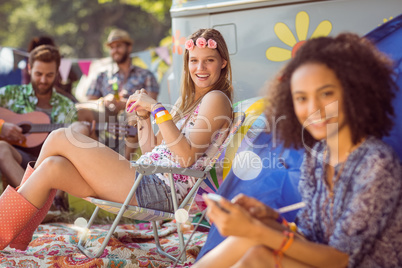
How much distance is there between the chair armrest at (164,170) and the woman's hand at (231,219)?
1033mm

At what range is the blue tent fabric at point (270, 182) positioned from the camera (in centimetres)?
221

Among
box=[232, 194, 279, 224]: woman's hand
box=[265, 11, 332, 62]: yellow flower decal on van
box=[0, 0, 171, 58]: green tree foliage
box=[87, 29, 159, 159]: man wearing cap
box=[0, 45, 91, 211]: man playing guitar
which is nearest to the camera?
box=[232, 194, 279, 224]: woman's hand

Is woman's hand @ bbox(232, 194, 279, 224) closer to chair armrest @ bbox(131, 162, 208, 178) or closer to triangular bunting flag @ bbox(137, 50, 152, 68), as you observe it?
chair armrest @ bbox(131, 162, 208, 178)

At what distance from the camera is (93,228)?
3832mm

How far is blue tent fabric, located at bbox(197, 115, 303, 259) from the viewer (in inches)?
87.2

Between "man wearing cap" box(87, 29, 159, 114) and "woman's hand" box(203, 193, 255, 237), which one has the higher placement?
"man wearing cap" box(87, 29, 159, 114)

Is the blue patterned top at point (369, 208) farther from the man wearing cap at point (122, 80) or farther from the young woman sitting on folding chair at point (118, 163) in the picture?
the man wearing cap at point (122, 80)

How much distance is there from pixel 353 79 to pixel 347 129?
0.16 metres

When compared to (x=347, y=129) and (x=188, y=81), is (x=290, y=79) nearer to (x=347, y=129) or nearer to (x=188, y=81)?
(x=347, y=129)

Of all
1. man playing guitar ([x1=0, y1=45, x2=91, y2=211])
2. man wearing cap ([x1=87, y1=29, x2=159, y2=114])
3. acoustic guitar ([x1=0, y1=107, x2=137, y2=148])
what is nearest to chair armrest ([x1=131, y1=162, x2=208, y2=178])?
acoustic guitar ([x1=0, y1=107, x2=137, y2=148])

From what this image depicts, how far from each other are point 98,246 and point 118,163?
683mm

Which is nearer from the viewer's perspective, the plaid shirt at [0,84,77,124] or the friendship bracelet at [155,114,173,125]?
the friendship bracelet at [155,114,173,125]

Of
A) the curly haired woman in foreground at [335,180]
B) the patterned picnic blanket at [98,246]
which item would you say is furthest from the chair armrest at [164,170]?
the curly haired woman in foreground at [335,180]

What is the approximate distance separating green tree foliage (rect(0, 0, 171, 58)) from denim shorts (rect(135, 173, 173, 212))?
49.5 ft
